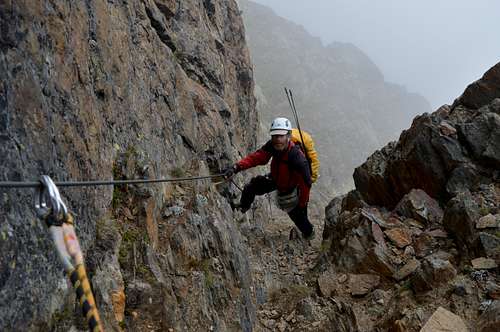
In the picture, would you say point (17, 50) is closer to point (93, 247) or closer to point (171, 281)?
point (93, 247)

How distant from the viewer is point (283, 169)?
9.41 metres

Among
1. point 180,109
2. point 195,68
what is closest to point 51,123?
point 180,109

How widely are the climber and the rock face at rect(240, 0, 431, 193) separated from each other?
196 ft

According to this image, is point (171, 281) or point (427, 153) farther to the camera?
point (427, 153)

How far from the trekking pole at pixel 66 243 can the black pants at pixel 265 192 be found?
7.89 meters

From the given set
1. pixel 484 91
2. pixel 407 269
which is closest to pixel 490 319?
pixel 407 269

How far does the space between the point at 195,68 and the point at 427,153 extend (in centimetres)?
827

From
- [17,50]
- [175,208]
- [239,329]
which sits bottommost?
[239,329]

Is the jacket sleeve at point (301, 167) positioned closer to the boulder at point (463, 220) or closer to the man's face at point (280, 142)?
the man's face at point (280, 142)

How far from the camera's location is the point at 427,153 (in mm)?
10344

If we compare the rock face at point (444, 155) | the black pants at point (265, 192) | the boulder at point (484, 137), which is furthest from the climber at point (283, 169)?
the boulder at point (484, 137)

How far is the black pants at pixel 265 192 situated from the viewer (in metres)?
10.4

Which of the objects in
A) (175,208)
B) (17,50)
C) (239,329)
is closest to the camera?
Answer: (17,50)

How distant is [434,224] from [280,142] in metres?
3.69
